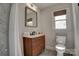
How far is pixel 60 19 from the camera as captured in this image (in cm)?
137

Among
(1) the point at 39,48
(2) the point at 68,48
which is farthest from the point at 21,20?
(2) the point at 68,48

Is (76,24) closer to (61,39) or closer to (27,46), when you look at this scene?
(61,39)

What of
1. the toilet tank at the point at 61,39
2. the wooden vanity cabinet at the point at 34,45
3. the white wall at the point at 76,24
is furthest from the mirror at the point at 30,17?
the white wall at the point at 76,24

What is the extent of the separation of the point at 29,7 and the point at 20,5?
178mm

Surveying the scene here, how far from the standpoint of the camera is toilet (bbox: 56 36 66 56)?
137 cm

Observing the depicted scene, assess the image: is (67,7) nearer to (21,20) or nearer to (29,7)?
(29,7)

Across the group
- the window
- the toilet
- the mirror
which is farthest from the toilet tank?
the mirror

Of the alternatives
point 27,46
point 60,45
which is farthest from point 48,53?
point 27,46

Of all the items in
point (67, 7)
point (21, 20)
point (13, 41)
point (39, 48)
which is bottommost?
point (39, 48)

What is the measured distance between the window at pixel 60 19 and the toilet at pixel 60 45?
0.22 metres

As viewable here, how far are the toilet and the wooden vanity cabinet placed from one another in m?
0.29

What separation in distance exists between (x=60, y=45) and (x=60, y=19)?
52 centimetres

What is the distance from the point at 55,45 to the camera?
1401 mm

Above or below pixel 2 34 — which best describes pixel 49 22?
above
